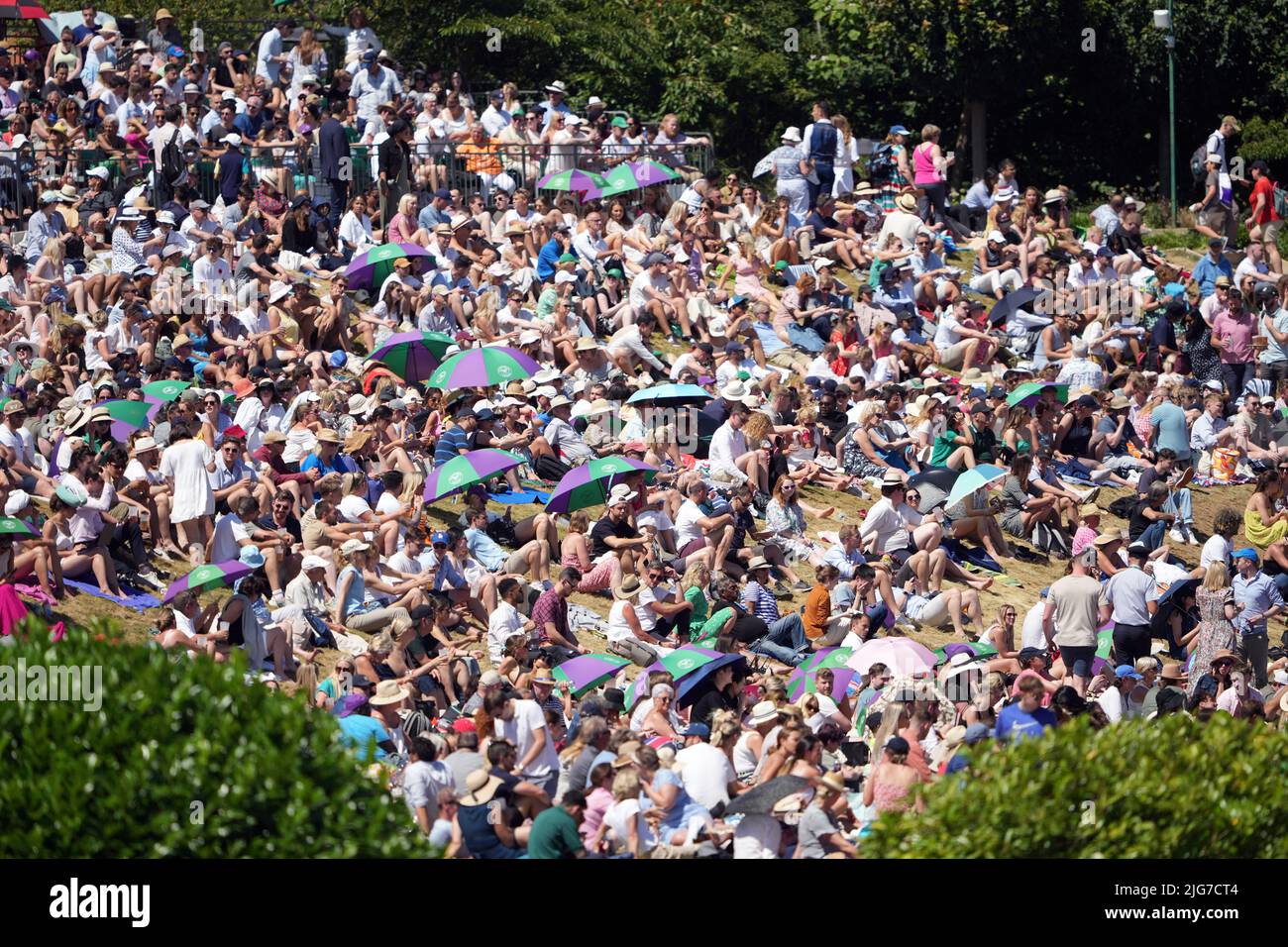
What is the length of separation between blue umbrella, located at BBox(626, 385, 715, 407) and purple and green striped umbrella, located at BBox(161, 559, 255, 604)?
6.04 metres

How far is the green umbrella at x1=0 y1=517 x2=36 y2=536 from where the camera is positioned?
55.5 ft

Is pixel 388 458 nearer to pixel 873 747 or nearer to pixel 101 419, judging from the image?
pixel 101 419

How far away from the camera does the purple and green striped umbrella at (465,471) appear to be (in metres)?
20.3

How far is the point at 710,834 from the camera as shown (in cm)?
1477

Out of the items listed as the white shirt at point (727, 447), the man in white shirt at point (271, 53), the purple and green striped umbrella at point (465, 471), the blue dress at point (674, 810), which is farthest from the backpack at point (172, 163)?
the blue dress at point (674, 810)

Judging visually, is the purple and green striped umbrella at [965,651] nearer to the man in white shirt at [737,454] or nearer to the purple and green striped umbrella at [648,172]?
the man in white shirt at [737,454]

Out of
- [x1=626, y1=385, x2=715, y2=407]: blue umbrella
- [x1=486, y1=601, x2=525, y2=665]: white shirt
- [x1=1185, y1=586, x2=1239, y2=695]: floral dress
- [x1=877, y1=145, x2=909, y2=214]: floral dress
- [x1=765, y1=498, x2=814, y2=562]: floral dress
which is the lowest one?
[x1=1185, y1=586, x2=1239, y2=695]: floral dress

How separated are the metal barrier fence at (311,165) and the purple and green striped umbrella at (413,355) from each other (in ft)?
13.9

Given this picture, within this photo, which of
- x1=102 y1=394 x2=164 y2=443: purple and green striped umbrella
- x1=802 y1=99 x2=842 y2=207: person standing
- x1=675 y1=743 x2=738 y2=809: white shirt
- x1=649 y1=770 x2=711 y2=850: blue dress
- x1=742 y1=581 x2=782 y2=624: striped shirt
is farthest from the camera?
x1=802 y1=99 x2=842 y2=207: person standing

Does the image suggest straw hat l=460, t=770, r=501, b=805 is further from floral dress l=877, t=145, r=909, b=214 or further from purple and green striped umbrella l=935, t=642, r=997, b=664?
floral dress l=877, t=145, r=909, b=214

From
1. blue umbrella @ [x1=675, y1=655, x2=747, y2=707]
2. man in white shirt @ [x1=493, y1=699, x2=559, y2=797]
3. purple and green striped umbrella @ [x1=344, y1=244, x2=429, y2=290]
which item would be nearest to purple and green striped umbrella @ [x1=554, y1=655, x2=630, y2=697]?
blue umbrella @ [x1=675, y1=655, x2=747, y2=707]

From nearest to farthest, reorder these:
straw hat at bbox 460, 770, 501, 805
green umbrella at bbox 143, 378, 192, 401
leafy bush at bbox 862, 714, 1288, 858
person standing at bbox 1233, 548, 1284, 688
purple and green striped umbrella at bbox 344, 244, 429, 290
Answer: leafy bush at bbox 862, 714, 1288, 858
straw hat at bbox 460, 770, 501, 805
person standing at bbox 1233, 548, 1284, 688
green umbrella at bbox 143, 378, 192, 401
purple and green striped umbrella at bbox 344, 244, 429, 290

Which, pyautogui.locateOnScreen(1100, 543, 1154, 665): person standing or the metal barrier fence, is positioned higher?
the metal barrier fence
